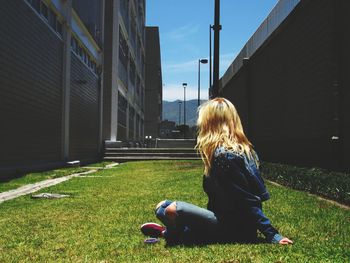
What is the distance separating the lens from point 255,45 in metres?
19.4

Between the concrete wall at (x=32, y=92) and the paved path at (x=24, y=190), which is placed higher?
the concrete wall at (x=32, y=92)

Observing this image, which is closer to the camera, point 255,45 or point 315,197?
point 315,197

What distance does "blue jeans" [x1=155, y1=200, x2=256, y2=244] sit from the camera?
454 centimetres

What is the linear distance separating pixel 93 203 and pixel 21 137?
5.96 metres

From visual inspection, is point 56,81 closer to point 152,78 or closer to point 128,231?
point 128,231

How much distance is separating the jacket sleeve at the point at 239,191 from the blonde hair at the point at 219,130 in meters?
0.11

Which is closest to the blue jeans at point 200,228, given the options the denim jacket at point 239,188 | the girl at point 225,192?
the girl at point 225,192

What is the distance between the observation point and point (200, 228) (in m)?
4.55

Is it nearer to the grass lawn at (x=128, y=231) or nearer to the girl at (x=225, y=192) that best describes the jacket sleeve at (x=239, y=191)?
the girl at (x=225, y=192)

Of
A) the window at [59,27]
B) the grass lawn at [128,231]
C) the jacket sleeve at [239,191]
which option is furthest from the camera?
the window at [59,27]

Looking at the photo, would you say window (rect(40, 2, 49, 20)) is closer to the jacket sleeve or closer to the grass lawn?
the grass lawn

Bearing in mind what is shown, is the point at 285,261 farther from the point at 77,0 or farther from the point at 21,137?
the point at 77,0

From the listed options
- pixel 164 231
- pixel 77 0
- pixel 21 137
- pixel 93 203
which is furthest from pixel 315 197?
pixel 77 0

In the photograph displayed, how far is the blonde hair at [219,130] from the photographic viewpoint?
4504 mm
